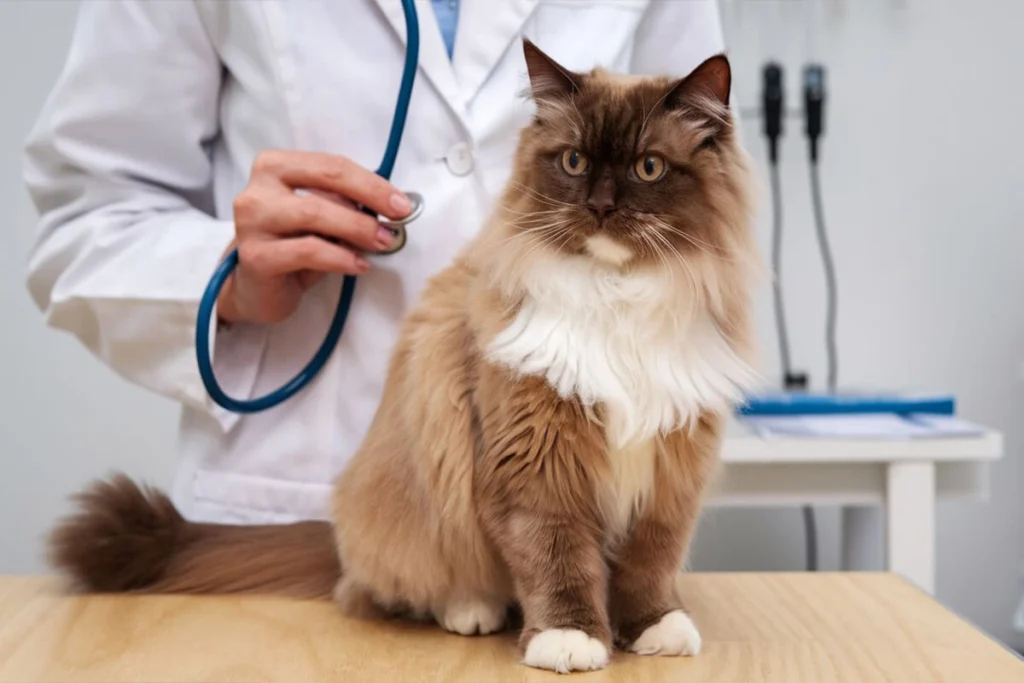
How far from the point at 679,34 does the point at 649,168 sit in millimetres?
446

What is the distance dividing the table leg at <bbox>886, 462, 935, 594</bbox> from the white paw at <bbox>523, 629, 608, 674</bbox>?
0.87 m

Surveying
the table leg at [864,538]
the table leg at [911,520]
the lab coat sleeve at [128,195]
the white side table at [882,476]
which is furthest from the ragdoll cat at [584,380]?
the table leg at [864,538]

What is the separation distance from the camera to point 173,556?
1013 mm

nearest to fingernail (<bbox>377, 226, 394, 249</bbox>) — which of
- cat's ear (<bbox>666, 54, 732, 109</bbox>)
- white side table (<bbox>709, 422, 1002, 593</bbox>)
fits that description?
cat's ear (<bbox>666, 54, 732, 109</bbox>)

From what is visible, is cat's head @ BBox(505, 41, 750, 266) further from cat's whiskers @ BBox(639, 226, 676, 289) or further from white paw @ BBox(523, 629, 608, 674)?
white paw @ BBox(523, 629, 608, 674)

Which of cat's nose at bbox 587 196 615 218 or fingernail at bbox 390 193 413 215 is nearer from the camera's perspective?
cat's nose at bbox 587 196 615 218

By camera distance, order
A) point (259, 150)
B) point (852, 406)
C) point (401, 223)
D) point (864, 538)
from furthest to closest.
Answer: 1. point (864, 538)
2. point (852, 406)
3. point (259, 150)
4. point (401, 223)

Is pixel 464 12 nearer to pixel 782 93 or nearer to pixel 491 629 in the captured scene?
pixel 491 629

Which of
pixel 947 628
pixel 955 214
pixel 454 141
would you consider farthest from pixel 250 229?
pixel 955 214

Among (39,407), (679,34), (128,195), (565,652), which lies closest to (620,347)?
(565,652)

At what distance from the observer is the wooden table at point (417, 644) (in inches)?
29.6

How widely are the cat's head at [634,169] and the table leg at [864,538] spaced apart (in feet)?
4.17

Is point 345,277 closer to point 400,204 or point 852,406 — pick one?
point 400,204

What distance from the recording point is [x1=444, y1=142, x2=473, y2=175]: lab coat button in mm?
1043
